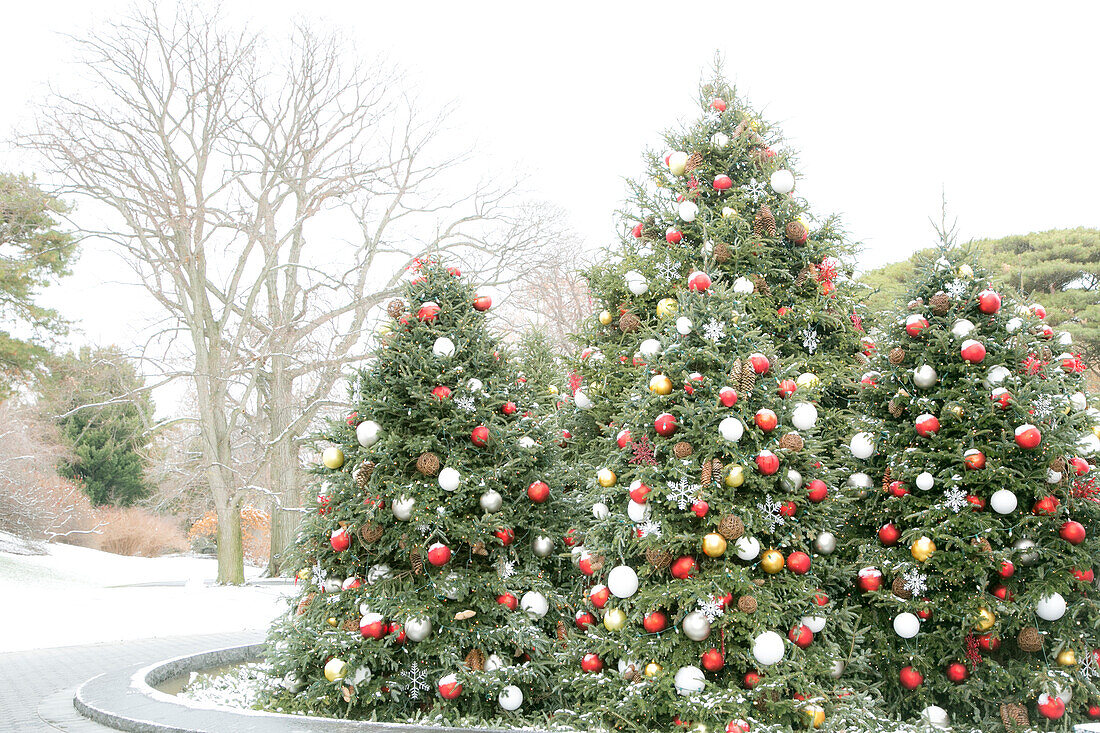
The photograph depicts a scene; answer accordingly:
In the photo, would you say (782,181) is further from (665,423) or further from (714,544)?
(714,544)

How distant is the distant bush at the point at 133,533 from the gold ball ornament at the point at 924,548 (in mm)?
28804

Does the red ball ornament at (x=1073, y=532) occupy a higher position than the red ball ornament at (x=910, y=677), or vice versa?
the red ball ornament at (x=1073, y=532)

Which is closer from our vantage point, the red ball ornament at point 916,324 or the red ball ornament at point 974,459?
the red ball ornament at point 974,459

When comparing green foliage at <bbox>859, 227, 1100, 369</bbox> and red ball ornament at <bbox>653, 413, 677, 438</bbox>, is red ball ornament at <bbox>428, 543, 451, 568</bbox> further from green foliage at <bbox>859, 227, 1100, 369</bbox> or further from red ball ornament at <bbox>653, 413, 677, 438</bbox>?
green foliage at <bbox>859, 227, 1100, 369</bbox>

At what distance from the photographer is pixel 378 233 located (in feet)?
65.3

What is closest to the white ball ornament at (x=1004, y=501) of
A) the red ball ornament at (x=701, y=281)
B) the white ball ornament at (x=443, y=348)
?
the red ball ornament at (x=701, y=281)

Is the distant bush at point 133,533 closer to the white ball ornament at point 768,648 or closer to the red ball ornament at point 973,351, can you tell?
the white ball ornament at point 768,648

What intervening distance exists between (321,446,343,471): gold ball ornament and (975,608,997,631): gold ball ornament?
446 cm

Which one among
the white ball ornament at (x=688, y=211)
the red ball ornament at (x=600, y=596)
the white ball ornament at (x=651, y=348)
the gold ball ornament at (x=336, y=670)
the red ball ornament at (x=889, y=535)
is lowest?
the gold ball ornament at (x=336, y=670)

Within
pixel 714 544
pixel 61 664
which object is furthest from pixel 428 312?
pixel 61 664

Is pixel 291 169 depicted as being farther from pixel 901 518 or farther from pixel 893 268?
A: pixel 893 268

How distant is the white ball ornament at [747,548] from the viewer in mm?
4551

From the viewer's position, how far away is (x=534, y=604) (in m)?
5.22

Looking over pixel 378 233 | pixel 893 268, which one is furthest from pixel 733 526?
pixel 893 268
